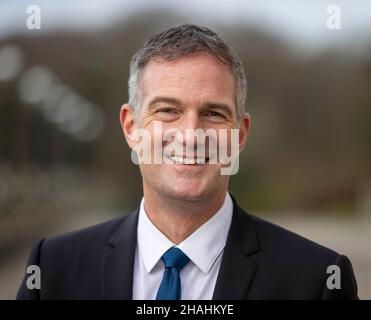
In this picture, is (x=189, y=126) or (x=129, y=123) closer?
(x=189, y=126)

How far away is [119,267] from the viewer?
154 centimetres

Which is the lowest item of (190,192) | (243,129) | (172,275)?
(172,275)

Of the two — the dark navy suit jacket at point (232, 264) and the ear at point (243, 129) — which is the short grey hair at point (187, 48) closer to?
the ear at point (243, 129)

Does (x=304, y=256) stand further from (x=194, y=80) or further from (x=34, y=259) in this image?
(x=34, y=259)

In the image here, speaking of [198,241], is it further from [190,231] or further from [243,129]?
[243,129]

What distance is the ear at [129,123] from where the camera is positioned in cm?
162

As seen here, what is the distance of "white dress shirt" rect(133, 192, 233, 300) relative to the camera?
1.53 m

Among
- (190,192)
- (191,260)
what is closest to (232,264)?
(191,260)

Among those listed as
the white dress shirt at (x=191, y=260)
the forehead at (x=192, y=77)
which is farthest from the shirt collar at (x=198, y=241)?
the forehead at (x=192, y=77)

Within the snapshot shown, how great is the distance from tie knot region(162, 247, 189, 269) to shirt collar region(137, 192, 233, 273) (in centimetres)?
1

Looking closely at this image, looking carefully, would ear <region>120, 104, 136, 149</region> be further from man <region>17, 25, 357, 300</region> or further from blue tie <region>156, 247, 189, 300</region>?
blue tie <region>156, 247, 189, 300</region>

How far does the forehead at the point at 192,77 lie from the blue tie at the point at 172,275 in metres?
0.46

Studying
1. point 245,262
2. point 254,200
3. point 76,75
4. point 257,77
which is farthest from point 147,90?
point 257,77

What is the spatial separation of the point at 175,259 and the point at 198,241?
9cm
